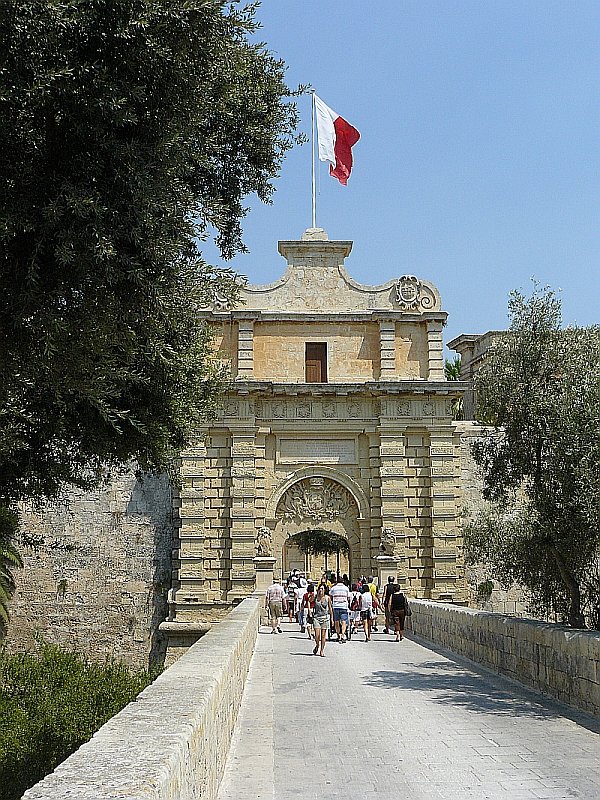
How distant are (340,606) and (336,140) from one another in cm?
1361

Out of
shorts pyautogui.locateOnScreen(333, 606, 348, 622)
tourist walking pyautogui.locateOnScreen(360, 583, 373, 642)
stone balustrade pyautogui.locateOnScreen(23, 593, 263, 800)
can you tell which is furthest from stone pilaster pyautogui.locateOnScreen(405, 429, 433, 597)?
stone balustrade pyautogui.locateOnScreen(23, 593, 263, 800)

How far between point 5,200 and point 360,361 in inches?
722

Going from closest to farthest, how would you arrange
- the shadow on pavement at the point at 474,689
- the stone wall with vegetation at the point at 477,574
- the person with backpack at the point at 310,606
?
the shadow on pavement at the point at 474,689
the person with backpack at the point at 310,606
the stone wall with vegetation at the point at 477,574

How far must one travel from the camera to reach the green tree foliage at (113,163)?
615cm

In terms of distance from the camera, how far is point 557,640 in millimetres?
9266

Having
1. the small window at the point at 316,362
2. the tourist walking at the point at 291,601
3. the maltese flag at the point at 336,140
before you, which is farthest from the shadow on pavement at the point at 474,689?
the maltese flag at the point at 336,140

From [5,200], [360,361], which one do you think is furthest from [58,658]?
[5,200]

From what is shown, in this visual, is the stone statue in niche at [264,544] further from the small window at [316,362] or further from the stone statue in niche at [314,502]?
the small window at [316,362]

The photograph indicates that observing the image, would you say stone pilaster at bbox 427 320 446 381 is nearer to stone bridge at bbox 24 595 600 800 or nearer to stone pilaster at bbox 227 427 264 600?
stone pilaster at bbox 227 427 264 600

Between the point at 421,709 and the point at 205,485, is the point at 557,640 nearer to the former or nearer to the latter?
the point at 421,709

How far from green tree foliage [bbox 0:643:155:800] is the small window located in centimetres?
942

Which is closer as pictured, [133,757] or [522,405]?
[133,757]

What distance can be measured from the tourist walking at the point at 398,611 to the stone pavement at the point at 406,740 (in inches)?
214

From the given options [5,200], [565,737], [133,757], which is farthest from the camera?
[565,737]
